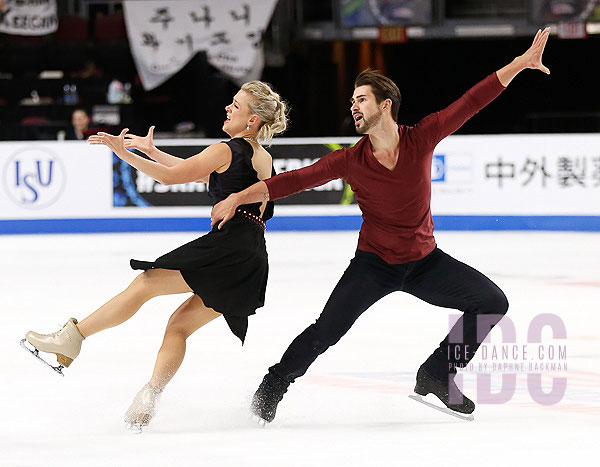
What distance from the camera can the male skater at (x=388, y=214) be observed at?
374cm

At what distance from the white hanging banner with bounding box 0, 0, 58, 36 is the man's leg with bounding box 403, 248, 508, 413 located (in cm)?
1188

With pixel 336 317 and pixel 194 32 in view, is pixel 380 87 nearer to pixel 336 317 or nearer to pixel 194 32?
pixel 336 317

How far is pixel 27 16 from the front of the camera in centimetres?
1464

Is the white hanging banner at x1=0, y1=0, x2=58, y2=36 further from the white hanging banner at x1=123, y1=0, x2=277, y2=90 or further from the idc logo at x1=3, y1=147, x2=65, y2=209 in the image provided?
the idc logo at x1=3, y1=147, x2=65, y2=209

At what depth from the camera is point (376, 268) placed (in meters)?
3.84

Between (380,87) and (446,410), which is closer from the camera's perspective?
(380,87)

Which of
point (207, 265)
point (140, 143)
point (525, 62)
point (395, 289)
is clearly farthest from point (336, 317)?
point (525, 62)

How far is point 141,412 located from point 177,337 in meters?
0.32

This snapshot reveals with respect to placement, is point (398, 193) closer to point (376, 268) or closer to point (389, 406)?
point (376, 268)

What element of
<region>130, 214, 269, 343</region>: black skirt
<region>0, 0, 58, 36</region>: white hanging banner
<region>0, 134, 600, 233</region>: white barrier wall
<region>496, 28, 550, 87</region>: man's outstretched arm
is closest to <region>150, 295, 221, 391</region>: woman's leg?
<region>130, 214, 269, 343</region>: black skirt

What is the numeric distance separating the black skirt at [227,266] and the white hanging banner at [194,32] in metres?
10.9

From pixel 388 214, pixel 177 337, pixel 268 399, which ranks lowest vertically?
pixel 268 399

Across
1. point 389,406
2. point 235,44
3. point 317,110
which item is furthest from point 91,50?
point 389,406

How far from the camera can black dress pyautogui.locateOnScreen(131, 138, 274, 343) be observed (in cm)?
382
